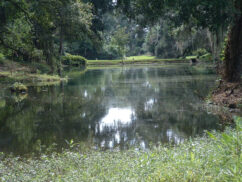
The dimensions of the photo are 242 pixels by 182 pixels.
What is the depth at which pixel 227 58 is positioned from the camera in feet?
39.2

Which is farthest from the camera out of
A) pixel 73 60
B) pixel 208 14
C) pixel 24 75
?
pixel 73 60

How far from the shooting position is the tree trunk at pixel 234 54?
11.3m

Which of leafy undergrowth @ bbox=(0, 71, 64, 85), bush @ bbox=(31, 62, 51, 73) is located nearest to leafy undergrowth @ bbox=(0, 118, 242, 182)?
leafy undergrowth @ bbox=(0, 71, 64, 85)

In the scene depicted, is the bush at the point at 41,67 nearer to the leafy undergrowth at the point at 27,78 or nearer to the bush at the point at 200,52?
the leafy undergrowth at the point at 27,78

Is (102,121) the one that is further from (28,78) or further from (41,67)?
(41,67)

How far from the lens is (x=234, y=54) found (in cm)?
1156

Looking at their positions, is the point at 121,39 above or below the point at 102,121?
above

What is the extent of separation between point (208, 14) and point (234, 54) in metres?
2.46

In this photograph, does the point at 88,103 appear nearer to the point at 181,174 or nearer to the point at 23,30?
the point at 181,174

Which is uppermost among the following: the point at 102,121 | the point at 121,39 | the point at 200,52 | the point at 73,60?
the point at 121,39

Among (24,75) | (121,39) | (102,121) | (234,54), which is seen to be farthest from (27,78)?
(121,39)

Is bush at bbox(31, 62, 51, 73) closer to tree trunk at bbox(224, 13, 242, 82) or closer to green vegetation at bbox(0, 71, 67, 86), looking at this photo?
A: green vegetation at bbox(0, 71, 67, 86)

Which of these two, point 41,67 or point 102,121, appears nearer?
point 102,121

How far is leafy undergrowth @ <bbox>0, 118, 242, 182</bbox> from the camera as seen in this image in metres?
3.81
